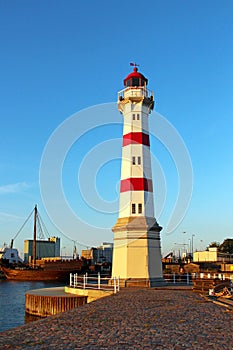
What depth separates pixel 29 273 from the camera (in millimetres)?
77688

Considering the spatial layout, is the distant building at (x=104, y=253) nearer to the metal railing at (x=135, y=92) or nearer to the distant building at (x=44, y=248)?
the distant building at (x=44, y=248)

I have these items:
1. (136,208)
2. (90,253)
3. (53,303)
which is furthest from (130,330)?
(90,253)

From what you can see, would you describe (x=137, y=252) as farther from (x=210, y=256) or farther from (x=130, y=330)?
(x=210, y=256)

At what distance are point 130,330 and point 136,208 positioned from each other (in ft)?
55.5

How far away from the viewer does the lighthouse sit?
26.0 m

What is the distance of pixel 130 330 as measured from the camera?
10.1 metres

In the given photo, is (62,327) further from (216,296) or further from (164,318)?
(216,296)

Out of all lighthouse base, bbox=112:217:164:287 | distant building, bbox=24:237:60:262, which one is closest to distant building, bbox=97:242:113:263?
distant building, bbox=24:237:60:262

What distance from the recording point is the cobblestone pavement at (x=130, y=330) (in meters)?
8.62

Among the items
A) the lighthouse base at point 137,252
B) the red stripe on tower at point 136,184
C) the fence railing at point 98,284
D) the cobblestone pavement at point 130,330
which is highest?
the red stripe on tower at point 136,184

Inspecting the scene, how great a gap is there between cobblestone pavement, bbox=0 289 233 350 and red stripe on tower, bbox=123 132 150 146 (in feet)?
49.6

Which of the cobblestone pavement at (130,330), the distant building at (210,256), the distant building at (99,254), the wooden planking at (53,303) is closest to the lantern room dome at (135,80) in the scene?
the wooden planking at (53,303)

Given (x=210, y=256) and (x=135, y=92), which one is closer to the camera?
(x=135, y=92)

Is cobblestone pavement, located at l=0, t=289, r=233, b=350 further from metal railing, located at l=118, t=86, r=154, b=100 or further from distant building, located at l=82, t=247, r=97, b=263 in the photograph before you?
distant building, located at l=82, t=247, r=97, b=263
